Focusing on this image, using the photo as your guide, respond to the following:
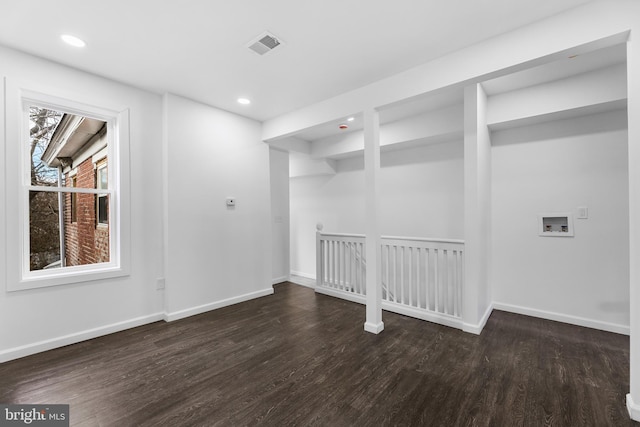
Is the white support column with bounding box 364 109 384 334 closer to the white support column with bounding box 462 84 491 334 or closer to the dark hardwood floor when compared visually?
the dark hardwood floor

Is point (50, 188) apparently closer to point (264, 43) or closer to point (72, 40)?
point (72, 40)

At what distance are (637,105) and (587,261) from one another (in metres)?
2.15

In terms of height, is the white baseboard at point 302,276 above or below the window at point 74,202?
below

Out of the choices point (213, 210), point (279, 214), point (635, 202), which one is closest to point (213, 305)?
point (213, 210)

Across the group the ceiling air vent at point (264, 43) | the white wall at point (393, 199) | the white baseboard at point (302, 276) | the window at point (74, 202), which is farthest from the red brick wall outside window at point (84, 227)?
the white wall at point (393, 199)

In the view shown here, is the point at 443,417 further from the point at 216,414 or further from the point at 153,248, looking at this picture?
the point at 153,248

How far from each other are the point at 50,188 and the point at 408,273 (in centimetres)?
425

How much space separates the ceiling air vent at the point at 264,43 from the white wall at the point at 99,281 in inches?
66.1

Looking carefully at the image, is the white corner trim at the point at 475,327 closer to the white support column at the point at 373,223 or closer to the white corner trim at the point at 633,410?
the white support column at the point at 373,223

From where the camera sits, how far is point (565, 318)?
331 centimetres

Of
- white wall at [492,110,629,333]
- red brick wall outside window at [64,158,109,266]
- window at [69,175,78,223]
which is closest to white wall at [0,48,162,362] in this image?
red brick wall outside window at [64,158,109,266]

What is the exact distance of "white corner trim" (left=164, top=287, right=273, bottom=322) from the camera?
135 inches

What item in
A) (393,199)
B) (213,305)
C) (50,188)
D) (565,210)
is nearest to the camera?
(50,188)

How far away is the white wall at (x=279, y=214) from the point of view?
17.4 ft
